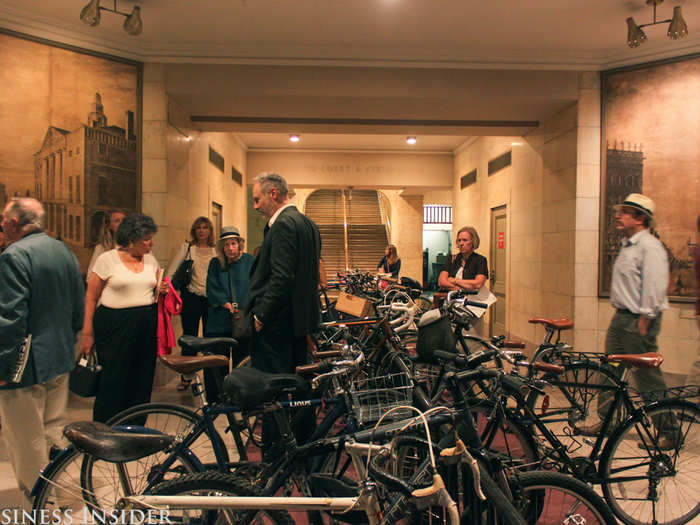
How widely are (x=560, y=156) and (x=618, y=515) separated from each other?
431cm

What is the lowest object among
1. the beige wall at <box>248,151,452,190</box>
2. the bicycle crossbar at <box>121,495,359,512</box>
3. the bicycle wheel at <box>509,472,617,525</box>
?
the bicycle wheel at <box>509,472,617,525</box>

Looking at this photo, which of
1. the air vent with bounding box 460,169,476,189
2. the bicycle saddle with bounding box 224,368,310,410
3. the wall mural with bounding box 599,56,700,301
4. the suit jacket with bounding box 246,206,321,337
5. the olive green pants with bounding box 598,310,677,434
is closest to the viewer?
the bicycle saddle with bounding box 224,368,310,410

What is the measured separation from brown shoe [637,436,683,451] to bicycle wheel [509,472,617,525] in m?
0.93

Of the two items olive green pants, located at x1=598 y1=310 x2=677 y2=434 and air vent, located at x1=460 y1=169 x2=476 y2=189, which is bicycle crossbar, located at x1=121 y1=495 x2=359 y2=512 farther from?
air vent, located at x1=460 y1=169 x2=476 y2=189

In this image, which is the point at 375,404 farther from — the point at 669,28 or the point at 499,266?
the point at 499,266

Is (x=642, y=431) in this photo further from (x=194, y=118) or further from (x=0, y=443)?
(x=194, y=118)

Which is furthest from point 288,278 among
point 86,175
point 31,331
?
point 86,175

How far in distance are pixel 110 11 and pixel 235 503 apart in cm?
444

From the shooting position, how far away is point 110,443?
57.6 inches

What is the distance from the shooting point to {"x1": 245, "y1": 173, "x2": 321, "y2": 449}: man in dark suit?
270 centimetres

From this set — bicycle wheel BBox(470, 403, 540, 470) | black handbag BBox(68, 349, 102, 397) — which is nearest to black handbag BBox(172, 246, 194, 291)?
black handbag BBox(68, 349, 102, 397)

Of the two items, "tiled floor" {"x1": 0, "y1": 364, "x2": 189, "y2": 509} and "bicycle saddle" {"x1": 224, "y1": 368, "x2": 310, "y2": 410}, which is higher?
"bicycle saddle" {"x1": 224, "y1": 368, "x2": 310, "y2": 410}

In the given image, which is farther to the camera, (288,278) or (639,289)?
(639,289)

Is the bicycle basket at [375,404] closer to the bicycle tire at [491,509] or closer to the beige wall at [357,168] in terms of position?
the bicycle tire at [491,509]
